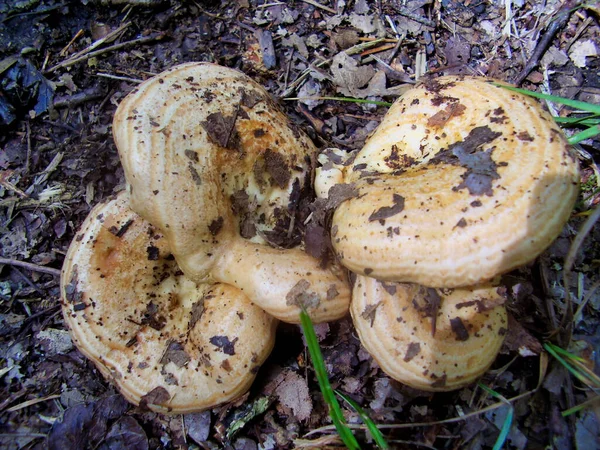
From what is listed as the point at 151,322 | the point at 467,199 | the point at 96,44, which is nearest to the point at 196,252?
the point at 151,322

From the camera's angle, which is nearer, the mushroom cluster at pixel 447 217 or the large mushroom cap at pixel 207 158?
the mushroom cluster at pixel 447 217

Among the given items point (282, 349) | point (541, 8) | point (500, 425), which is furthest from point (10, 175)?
point (541, 8)

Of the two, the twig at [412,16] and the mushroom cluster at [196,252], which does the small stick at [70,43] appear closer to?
the mushroom cluster at [196,252]

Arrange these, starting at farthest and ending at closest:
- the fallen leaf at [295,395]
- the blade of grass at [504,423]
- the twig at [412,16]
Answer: the twig at [412,16] < the fallen leaf at [295,395] < the blade of grass at [504,423]

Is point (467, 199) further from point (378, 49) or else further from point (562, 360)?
point (378, 49)

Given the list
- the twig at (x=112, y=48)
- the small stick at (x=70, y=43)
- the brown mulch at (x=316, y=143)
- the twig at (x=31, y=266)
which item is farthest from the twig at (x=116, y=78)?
the twig at (x=31, y=266)

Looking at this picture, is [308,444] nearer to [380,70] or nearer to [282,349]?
[282,349]
